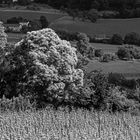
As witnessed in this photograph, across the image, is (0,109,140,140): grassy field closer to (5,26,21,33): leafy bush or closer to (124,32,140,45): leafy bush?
(5,26,21,33): leafy bush

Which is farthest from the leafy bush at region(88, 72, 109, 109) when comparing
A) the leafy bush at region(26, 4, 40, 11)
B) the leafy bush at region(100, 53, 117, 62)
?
the leafy bush at region(26, 4, 40, 11)

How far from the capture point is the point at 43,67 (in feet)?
52.7

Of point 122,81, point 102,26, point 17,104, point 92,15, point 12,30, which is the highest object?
point 17,104

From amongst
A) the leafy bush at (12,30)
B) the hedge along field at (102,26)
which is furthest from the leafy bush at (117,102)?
the hedge along field at (102,26)

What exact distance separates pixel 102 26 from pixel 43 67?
35311mm

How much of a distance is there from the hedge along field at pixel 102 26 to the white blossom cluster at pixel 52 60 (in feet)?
98.5

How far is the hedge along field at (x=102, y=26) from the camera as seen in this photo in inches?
1895

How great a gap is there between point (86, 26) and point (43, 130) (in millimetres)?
39030

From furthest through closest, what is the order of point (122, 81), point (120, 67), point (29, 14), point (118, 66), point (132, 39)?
point (29, 14) → point (132, 39) → point (118, 66) → point (120, 67) → point (122, 81)

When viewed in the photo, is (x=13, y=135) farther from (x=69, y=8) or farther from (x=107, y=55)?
(x=69, y=8)

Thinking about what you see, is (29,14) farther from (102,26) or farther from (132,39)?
(132,39)

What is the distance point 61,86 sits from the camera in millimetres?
16219

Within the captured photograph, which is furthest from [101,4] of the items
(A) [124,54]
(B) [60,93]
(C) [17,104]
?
(C) [17,104]

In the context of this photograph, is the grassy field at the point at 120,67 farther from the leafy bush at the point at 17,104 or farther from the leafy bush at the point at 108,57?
the leafy bush at the point at 17,104
